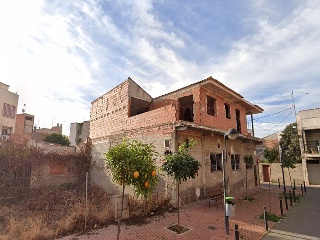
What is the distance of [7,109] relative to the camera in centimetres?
2894

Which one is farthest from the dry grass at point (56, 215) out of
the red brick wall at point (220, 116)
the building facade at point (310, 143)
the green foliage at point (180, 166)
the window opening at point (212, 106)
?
the building facade at point (310, 143)

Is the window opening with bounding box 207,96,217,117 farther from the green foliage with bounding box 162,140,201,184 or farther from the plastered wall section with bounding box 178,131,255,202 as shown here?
the green foliage with bounding box 162,140,201,184

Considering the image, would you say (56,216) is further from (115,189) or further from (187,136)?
(187,136)

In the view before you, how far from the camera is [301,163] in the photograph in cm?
2689

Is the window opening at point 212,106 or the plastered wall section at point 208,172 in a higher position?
the window opening at point 212,106

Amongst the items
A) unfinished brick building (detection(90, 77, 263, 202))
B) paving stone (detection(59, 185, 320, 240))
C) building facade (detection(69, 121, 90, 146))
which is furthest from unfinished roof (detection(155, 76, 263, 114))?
building facade (detection(69, 121, 90, 146))

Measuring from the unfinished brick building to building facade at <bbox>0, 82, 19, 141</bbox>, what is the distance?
15.5 meters

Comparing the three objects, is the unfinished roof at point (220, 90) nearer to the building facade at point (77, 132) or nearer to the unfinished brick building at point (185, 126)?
the unfinished brick building at point (185, 126)

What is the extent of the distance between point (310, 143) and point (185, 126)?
23.0m

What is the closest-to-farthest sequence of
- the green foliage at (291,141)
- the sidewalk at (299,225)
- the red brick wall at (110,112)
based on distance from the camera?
the sidewalk at (299,225)
the red brick wall at (110,112)
the green foliage at (291,141)

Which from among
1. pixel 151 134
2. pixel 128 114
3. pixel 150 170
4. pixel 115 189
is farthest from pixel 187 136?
pixel 115 189

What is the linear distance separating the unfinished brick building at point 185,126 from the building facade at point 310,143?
9.95 metres

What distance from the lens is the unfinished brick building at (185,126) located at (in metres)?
12.4

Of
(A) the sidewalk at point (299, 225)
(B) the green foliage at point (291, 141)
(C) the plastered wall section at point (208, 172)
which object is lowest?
(A) the sidewalk at point (299, 225)
